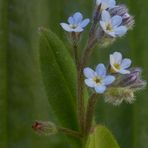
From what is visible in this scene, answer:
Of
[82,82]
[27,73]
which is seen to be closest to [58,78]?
[82,82]

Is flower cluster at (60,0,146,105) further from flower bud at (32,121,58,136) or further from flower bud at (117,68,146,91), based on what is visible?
flower bud at (32,121,58,136)

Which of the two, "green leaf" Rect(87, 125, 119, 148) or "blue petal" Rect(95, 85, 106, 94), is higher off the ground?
"blue petal" Rect(95, 85, 106, 94)

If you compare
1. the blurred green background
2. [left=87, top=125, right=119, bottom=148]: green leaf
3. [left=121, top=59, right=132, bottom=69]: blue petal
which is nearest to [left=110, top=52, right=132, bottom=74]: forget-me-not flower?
[left=121, top=59, right=132, bottom=69]: blue petal

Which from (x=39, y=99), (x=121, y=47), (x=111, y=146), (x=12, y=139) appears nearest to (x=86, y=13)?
(x=121, y=47)

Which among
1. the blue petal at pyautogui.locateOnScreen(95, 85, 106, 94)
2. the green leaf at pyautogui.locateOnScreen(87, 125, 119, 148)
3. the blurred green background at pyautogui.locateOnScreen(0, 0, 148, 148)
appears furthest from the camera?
the blurred green background at pyautogui.locateOnScreen(0, 0, 148, 148)

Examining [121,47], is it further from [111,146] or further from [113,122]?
[111,146]

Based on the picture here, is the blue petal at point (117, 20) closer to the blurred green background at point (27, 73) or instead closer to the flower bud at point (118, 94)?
the flower bud at point (118, 94)

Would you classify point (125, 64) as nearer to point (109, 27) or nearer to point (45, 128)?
point (109, 27)
